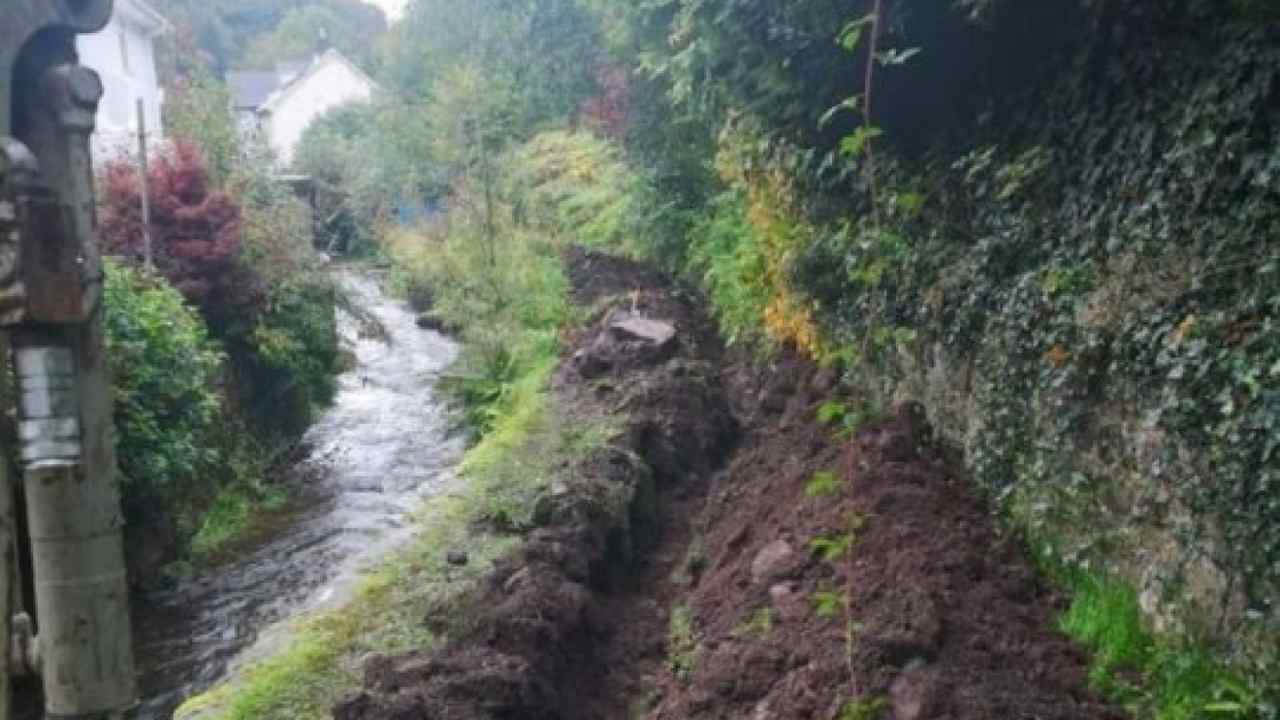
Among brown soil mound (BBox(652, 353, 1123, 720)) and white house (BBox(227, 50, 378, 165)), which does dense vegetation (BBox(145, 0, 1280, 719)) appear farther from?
white house (BBox(227, 50, 378, 165))

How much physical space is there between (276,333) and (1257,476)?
12.4 metres

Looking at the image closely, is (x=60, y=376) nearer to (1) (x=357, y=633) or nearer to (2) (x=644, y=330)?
(1) (x=357, y=633)

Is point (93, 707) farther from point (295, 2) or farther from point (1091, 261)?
point (295, 2)

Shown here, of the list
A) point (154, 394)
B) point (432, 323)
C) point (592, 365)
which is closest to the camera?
point (154, 394)

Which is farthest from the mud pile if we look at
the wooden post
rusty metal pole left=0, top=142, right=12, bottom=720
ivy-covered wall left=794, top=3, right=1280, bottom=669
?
the wooden post

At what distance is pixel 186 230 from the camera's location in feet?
43.1

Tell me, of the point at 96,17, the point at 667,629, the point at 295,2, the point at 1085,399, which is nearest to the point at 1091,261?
the point at 1085,399

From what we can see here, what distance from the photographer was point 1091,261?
4.98 meters

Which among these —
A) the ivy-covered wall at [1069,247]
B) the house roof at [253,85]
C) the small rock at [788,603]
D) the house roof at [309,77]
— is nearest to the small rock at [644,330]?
the ivy-covered wall at [1069,247]

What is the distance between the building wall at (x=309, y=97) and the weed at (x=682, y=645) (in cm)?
4068

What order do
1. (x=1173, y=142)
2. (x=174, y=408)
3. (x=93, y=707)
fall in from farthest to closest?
1. (x=174, y=408)
2. (x=1173, y=142)
3. (x=93, y=707)

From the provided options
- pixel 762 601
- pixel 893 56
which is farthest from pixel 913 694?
pixel 893 56

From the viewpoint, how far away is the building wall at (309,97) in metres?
44.3

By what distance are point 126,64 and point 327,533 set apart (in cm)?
1766
